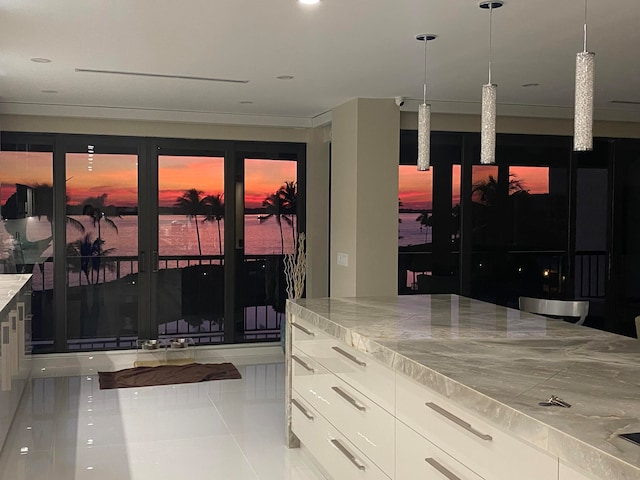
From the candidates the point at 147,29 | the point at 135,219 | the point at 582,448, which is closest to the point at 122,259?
the point at 135,219

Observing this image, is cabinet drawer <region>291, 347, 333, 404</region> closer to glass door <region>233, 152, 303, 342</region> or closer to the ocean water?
the ocean water

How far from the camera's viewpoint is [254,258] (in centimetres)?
792

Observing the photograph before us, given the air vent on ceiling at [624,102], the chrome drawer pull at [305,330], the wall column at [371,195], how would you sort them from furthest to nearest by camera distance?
the air vent on ceiling at [624,102]
the wall column at [371,195]
the chrome drawer pull at [305,330]

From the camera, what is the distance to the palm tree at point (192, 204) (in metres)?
7.67

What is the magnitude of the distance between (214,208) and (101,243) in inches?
48.8

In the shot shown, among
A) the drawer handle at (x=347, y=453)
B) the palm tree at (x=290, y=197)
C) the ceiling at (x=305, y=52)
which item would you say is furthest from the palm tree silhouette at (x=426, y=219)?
the drawer handle at (x=347, y=453)

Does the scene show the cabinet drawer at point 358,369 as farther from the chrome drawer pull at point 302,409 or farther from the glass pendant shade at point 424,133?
the glass pendant shade at point 424,133

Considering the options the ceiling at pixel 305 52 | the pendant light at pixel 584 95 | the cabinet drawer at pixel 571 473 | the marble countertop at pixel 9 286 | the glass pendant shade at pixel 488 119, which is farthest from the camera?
the marble countertop at pixel 9 286

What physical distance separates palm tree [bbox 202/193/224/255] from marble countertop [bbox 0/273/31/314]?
6.83 feet

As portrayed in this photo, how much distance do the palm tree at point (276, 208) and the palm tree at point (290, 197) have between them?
0.11 ft

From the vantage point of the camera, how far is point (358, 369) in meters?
3.50

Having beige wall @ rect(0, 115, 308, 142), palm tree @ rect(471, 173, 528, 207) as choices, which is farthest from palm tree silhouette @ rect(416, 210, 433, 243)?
beige wall @ rect(0, 115, 308, 142)

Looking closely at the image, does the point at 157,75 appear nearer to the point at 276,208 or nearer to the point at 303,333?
the point at 303,333

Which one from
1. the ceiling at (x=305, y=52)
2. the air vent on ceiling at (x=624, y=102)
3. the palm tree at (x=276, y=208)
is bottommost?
the palm tree at (x=276, y=208)
